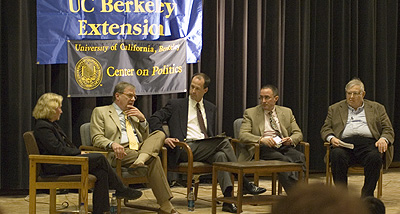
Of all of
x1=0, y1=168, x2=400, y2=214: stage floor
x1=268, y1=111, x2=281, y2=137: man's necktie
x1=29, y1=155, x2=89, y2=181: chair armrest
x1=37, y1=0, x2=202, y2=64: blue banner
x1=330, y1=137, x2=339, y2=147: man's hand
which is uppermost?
x1=37, y1=0, x2=202, y2=64: blue banner

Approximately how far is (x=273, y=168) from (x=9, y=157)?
8.26 feet

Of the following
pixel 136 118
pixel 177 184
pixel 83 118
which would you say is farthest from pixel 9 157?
pixel 177 184

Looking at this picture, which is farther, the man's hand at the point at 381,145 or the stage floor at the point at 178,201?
the man's hand at the point at 381,145

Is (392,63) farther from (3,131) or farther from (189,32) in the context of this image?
(3,131)

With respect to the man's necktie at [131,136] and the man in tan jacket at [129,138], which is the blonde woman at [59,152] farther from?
the man's necktie at [131,136]

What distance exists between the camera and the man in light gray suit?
542cm

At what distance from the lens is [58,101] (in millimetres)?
4492

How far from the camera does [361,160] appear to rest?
18.0ft

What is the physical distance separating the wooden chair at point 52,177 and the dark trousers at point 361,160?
2237mm

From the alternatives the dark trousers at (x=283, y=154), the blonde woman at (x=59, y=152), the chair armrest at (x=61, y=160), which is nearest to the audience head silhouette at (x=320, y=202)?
the chair armrest at (x=61, y=160)

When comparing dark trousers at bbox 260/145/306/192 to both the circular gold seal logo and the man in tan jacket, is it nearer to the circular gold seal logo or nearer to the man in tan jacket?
the man in tan jacket

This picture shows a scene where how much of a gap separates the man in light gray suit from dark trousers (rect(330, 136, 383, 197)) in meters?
0.31

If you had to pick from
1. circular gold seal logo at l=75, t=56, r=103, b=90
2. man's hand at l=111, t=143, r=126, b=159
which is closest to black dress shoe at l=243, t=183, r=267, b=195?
man's hand at l=111, t=143, r=126, b=159

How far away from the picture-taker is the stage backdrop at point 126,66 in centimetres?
588
